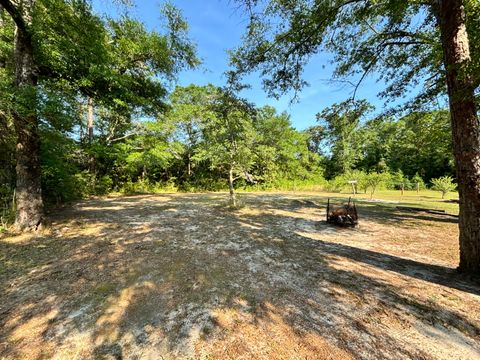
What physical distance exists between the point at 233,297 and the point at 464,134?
11.9 feet

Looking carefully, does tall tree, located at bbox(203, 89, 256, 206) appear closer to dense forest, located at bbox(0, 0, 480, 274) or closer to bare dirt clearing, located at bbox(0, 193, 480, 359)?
dense forest, located at bbox(0, 0, 480, 274)

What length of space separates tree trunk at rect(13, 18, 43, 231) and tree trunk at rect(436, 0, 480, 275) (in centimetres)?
727

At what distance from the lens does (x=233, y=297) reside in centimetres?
258

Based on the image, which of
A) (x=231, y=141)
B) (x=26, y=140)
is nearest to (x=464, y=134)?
(x=231, y=141)

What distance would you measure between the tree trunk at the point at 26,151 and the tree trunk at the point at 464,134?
7268mm

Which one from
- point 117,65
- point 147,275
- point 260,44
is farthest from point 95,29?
point 147,275

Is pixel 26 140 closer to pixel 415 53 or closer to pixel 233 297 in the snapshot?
pixel 233 297

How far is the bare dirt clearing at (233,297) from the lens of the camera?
187 cm

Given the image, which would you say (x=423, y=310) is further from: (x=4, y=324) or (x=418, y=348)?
(x=4, y=324)

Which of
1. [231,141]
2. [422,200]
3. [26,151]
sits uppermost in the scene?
[231,141]

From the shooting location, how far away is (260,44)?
4.21m

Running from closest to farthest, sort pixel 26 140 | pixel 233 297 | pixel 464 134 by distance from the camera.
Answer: pixel 233 297 < pixel 464 134 < pixel 26 140

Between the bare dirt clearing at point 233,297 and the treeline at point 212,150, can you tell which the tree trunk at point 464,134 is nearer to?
the bare dirt clearing at point 233,297

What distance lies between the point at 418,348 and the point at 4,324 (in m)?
3.71
